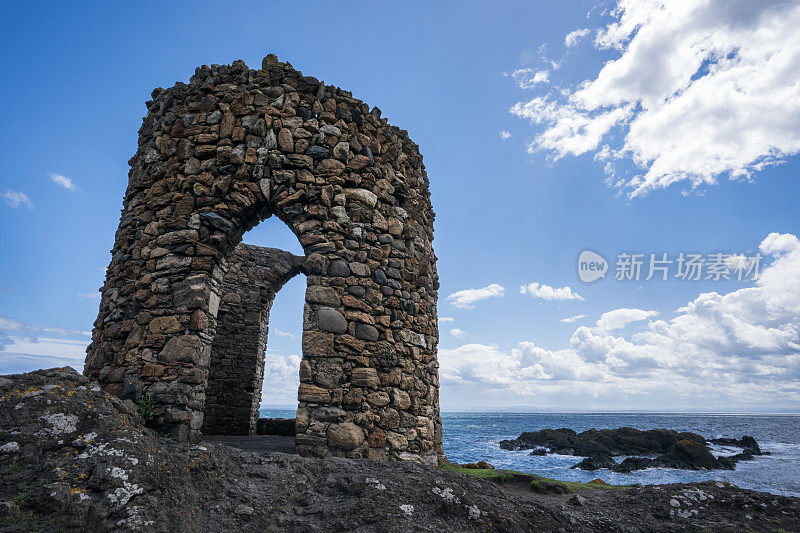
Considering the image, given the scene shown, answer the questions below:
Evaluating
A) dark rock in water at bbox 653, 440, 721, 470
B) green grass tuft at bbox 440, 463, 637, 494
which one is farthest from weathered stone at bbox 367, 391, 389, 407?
dark rock in water at bbox 653, 440, 721, 470

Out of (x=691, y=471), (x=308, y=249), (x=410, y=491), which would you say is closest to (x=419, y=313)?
(x=308, y=249)

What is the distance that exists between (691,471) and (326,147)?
25.5 m

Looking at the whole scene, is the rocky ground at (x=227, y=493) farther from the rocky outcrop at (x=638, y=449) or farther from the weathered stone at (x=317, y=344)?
the rocky outcrop at (x=638, y=449)

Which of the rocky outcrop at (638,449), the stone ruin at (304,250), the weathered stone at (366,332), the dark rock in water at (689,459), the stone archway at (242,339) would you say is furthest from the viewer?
the rocky outcrop at (638,449)

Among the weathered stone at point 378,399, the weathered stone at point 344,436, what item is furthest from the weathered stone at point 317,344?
the weathered stone at point 344,436

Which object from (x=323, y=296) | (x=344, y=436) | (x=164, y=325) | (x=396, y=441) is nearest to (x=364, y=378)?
(x=344, y=436)

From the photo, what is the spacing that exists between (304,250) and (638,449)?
31.2 m

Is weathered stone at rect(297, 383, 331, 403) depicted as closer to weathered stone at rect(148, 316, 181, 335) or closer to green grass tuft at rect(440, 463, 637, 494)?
green grass tuft at rect(440, 463, 637, 494)

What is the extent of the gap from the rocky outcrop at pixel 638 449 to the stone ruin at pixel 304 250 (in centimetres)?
2091

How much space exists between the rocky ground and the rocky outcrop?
21.0m

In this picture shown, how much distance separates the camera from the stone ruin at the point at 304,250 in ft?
17.6

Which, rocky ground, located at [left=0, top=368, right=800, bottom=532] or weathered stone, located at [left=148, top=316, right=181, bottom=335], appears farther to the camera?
weathered stone, located at [left=148, top=316, right=181, bottom=335]

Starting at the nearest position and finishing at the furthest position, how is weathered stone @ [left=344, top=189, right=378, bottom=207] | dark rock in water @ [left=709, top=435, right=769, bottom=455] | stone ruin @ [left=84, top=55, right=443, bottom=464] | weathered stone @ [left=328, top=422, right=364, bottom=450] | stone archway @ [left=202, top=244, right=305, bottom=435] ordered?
weathered stone @ [left=328, top=422, right=364, bottom=450] < stone ruin @ [left=84, top=55, right=443, bottom=464] < weathered stone @ [left=344, top=189, right=378, bottom=207] < stone archway @ [left=202, top=244, right=305, bottom=435] < dark rock in water @ [left=709, top=435, right=769, bottom=455]

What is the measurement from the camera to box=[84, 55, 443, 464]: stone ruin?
5379mm
